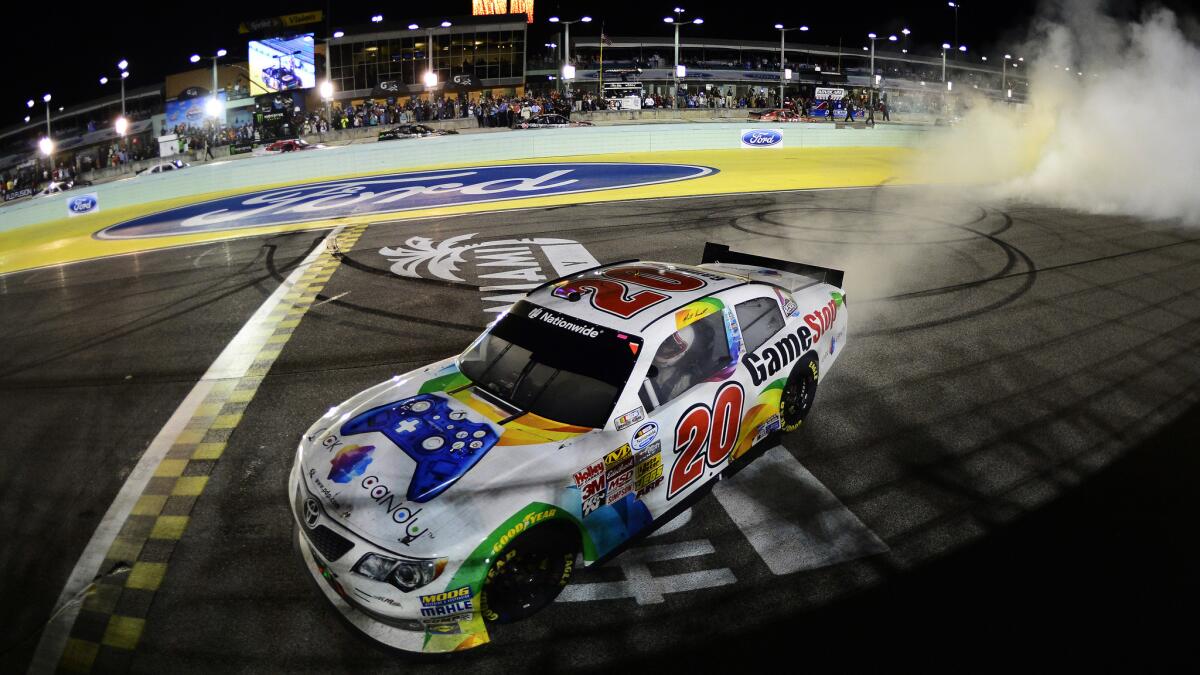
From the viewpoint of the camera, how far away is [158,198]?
20078 mm

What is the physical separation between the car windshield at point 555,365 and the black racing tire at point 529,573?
26.7 inches

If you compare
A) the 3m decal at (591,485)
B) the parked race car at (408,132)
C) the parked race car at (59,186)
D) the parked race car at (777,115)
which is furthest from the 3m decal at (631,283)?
the parked race car at (777,115)

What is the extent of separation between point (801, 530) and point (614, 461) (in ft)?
4.56

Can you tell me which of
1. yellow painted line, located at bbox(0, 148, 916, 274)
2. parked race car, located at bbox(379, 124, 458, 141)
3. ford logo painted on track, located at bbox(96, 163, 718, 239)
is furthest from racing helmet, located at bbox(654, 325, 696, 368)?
parked race car, located at bbox(379, 124, 458, 141)

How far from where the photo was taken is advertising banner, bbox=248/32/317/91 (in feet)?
151

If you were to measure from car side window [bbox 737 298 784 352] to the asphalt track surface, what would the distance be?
0.95m

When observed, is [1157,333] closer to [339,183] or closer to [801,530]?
[801,530]

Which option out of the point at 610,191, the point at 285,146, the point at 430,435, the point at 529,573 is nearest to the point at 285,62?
the point at 285,146

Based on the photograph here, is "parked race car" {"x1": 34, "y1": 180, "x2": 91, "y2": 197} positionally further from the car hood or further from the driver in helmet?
the driver in helmet

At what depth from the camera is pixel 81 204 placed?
19.2 meters

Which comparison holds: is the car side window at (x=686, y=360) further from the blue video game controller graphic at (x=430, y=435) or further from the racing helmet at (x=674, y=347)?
the blue video game controller graphic at (x=430, y=435)

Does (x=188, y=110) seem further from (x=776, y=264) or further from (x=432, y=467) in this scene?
(x=432, y=467)

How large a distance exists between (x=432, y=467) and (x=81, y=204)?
2091 cm

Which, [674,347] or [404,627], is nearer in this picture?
[404,627]
